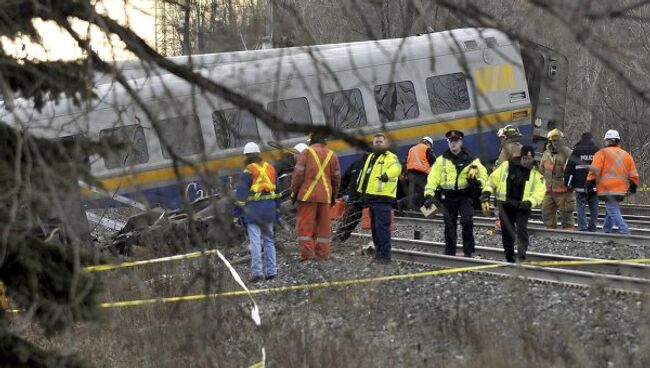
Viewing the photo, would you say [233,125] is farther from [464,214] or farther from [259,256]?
[464,214]

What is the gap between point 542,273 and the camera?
1105 cm

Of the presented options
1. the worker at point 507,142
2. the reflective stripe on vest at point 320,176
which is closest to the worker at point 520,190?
the reflective stripe on vest at point 320,176

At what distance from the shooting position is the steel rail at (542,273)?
9768mm

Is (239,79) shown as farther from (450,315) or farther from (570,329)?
(450,315)

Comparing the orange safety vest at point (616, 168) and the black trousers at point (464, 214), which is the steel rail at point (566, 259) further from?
the orange safety vest at point (616, 168)

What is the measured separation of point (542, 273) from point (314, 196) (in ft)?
11.5

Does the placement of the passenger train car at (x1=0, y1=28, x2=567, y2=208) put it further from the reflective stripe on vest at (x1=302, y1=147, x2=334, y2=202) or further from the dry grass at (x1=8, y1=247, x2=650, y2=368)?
the reflective stripe on vest at (x1=302, y1=147, x2=334, y2=202)

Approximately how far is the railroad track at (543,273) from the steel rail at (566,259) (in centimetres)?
11

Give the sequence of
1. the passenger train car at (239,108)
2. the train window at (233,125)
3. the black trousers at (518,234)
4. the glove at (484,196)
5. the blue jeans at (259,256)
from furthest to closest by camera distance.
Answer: the glove at (484,196), the blue jeans at (259,256), the black trousers at (518,234), the train window at (233,125), the passenger train car at (239,108)

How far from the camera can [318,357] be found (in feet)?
26.8

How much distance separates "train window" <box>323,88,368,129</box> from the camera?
383 cm

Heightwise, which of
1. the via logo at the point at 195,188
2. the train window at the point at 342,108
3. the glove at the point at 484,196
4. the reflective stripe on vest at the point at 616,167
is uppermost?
the train window at the point at 342,108

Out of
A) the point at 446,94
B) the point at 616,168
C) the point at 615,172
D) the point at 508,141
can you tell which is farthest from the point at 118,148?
the point at 446,94

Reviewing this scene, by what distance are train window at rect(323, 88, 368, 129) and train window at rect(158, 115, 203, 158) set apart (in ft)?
1.55
